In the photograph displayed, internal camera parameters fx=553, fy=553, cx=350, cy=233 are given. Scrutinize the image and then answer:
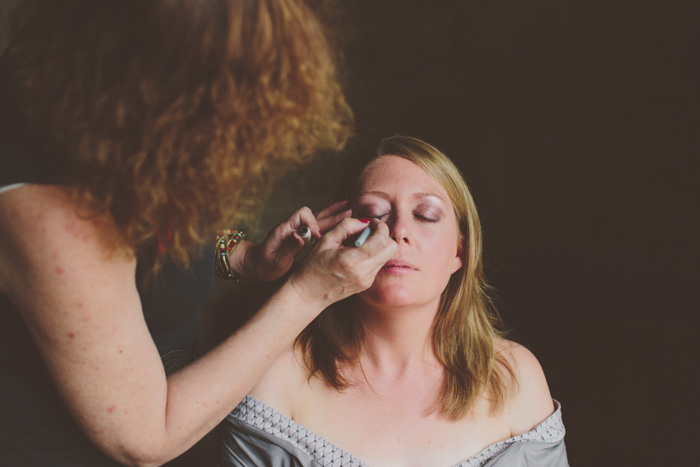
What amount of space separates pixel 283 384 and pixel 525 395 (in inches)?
26.9

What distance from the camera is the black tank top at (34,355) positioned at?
2.59 feet

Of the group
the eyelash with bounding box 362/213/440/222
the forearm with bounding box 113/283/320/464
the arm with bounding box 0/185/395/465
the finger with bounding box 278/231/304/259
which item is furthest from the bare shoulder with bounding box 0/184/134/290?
the eyelash with bounding box 362/213/440/222

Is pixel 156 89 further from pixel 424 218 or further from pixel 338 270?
pixel 424 218

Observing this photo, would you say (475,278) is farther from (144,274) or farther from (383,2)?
(383,2)

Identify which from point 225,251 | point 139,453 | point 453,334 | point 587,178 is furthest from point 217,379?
point 587,178

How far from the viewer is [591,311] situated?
6.17 ft

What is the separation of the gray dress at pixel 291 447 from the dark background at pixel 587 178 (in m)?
0.46

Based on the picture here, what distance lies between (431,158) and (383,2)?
1284 millimetres

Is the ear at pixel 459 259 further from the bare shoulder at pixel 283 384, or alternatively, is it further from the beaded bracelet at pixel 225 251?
the beaded bracelet at pixel 225 251

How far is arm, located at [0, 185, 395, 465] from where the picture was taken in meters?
0.76

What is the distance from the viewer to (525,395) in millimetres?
1565

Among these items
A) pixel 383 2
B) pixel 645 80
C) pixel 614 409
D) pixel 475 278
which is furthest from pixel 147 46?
pixel 383 2

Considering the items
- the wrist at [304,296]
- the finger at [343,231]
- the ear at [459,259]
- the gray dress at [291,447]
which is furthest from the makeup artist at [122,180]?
the ear at [459,259]

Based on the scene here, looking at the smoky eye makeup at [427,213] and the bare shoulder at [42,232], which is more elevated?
the bare shoulder at [42,232]
